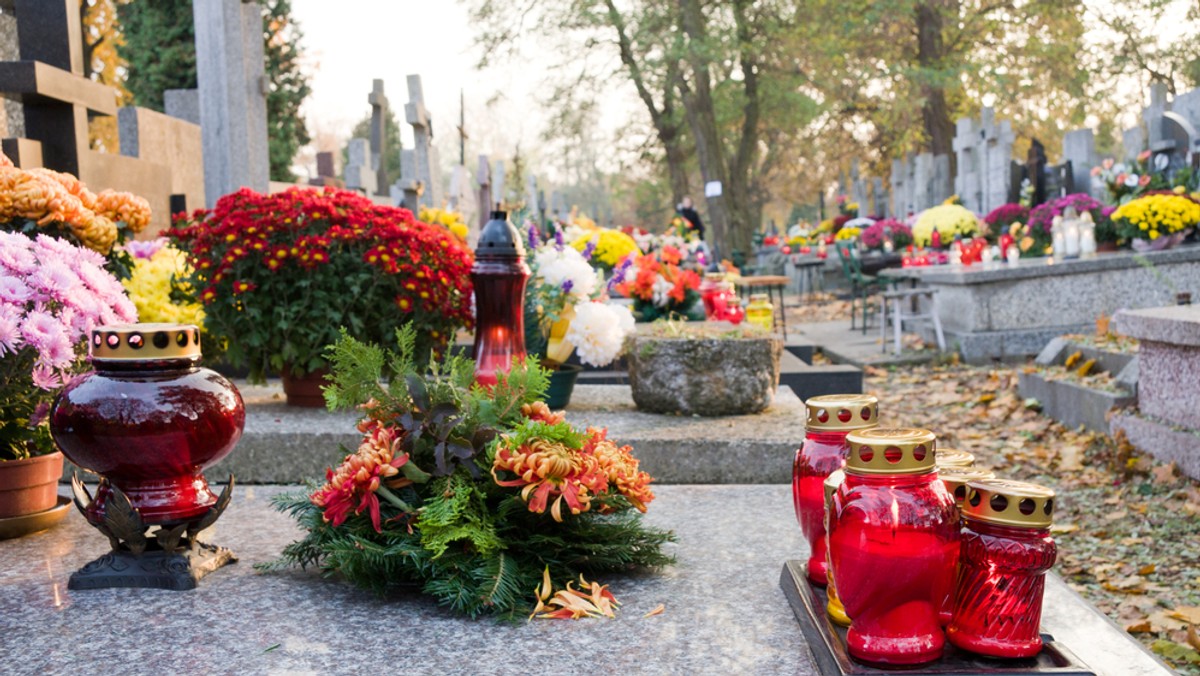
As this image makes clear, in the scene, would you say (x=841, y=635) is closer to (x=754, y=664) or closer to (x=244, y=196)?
(x=754, y=664)

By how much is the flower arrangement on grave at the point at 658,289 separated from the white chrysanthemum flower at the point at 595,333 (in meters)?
2.03

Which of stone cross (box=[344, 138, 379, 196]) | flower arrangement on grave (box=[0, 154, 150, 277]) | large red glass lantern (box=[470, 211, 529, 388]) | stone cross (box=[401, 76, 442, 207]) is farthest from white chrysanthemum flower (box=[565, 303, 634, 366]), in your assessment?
stone cross (box=[344, 138, 379, 196])

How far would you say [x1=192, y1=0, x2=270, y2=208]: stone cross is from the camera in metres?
5.84

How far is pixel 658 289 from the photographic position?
6.18m

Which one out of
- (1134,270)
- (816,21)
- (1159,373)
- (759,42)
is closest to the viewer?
(1159,373)

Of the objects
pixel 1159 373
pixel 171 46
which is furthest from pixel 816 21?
pixel 1159 373

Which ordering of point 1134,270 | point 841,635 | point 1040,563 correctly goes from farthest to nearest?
point 1134,270 < point 841,635 < point 1040,563

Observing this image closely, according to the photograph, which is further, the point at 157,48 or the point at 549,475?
the point at 157,48

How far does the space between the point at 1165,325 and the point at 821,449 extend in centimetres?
372

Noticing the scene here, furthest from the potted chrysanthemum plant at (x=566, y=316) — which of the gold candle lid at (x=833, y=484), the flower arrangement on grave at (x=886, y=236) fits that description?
the flower arrangement on grave at (x=886, y=236)

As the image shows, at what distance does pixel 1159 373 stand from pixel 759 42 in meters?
20.2

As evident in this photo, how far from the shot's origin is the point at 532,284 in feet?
13.6

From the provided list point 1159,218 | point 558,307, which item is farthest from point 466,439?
point 1159,218

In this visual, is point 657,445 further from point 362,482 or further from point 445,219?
point 445,219
